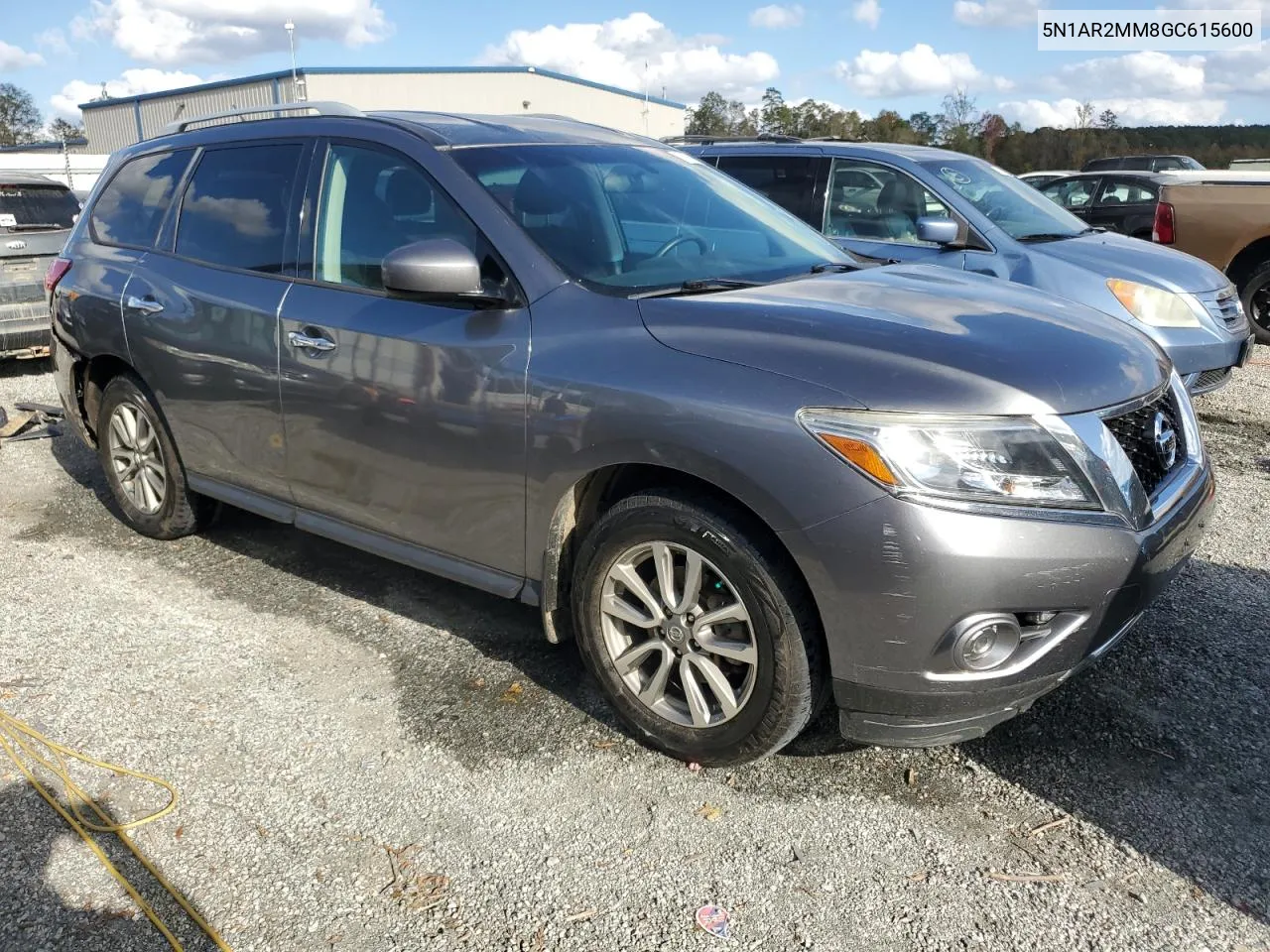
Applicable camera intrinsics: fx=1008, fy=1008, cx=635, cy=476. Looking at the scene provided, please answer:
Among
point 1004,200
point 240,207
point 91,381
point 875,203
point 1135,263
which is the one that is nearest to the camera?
point 240,207

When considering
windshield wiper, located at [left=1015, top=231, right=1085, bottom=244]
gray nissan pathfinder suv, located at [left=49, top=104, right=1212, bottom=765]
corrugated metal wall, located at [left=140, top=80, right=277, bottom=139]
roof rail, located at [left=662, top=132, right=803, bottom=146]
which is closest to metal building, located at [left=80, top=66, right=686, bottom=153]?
corrugated metal wall, located at [left=140, top=80, right=277, bottom=139]

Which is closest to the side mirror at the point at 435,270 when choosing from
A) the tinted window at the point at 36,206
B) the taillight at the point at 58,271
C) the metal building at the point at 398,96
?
the taillight at the point at 58,271

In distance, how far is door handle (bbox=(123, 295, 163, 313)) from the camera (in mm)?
4316

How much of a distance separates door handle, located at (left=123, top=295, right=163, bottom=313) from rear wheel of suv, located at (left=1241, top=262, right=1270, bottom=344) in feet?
29.8

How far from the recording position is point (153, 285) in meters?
4.35

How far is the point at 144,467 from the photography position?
4.82 m

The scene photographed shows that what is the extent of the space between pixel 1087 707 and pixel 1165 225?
8.01m

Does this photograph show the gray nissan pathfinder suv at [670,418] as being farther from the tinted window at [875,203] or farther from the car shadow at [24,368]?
the car shadow at [24,368]

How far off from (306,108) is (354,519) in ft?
5.93

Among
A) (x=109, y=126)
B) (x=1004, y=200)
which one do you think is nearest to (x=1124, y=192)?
(x=1004, y=200)

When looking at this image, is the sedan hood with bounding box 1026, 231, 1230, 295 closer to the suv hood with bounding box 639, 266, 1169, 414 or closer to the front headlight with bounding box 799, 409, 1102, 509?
the suv hood with bounding box 639, 266, 1169, 414

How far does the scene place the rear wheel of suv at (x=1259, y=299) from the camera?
9.24 meters

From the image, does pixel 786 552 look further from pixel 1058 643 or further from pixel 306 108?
pixel 306 108

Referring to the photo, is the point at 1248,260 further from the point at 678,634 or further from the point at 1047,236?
the point at 678,634
